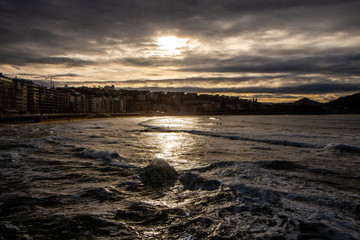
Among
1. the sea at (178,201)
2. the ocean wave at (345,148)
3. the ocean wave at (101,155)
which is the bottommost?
the ocean wave at (345,148)

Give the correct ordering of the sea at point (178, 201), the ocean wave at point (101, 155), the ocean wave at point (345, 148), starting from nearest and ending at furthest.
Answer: the sea at point (178, 201)
the ocean wave at point (101, 155)
the ocean wave at point (345, 148)

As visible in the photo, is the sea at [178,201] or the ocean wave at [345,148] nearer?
the sea at [178,201]

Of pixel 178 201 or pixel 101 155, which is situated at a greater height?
pixel 178 201

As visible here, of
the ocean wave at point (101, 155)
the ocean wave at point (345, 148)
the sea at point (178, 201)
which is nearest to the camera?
the sea at point (178, 201)

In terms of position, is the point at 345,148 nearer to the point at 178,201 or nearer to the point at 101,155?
the point at 178,201

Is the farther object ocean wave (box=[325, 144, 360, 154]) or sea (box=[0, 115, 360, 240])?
ocean wave (box=[325, 144, 360, 154])

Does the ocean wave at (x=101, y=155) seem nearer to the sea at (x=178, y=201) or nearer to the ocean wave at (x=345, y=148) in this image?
the sea at (x=178, y=201)

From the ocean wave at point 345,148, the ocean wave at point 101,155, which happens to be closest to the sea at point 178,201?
the ocean wave at point 101,155

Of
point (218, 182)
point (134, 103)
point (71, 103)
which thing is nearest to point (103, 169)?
point (218, 182)

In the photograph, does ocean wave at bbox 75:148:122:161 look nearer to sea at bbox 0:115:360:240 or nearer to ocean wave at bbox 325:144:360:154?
sea at bbox 0:115:360:240

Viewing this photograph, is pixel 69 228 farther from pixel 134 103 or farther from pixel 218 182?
pixel 134 103

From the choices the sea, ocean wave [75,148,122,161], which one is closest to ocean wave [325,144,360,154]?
the sea

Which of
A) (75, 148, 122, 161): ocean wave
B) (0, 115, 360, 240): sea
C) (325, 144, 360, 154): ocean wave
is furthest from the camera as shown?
(325, 144, 360, 154): ocean wave

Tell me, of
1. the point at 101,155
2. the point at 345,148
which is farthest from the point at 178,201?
the point at 345,148
